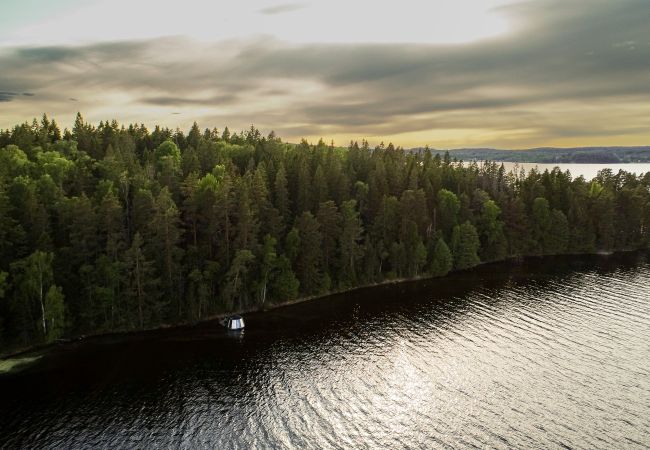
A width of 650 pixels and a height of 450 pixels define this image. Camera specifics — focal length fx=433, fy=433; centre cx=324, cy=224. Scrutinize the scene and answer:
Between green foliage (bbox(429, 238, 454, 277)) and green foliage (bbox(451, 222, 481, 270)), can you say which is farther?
green foliage (bbox(451, 222, 481, 270))

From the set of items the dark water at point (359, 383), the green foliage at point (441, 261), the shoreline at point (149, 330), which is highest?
the green foliage at point (441, 261)

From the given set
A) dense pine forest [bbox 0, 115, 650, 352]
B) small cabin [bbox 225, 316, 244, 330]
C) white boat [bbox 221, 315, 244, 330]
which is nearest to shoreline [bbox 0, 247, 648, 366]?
dense pine forest [bbox 0, 115, 650, 352]

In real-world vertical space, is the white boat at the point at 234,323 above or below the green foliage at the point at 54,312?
below

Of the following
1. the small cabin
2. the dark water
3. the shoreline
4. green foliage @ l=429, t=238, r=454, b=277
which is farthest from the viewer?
green foliage @ l=429, t=238, r=454, b=277

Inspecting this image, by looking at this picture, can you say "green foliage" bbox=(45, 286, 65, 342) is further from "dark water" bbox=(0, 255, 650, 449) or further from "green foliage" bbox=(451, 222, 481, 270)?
"green foliage" bbox=(451, 222, 481, 270)

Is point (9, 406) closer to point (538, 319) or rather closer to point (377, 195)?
point (538, 319)

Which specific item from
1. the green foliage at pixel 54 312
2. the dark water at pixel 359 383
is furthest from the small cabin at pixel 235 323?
the green foliage at pixel 54 312

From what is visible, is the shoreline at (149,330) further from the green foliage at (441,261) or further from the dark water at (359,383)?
the dark water at (359,383)

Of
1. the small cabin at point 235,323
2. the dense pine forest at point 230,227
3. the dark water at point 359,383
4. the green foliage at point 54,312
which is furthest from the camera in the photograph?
the small cabin at point 235,323

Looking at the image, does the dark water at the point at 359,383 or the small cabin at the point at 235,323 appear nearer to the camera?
the dark water at the point at 359,383
